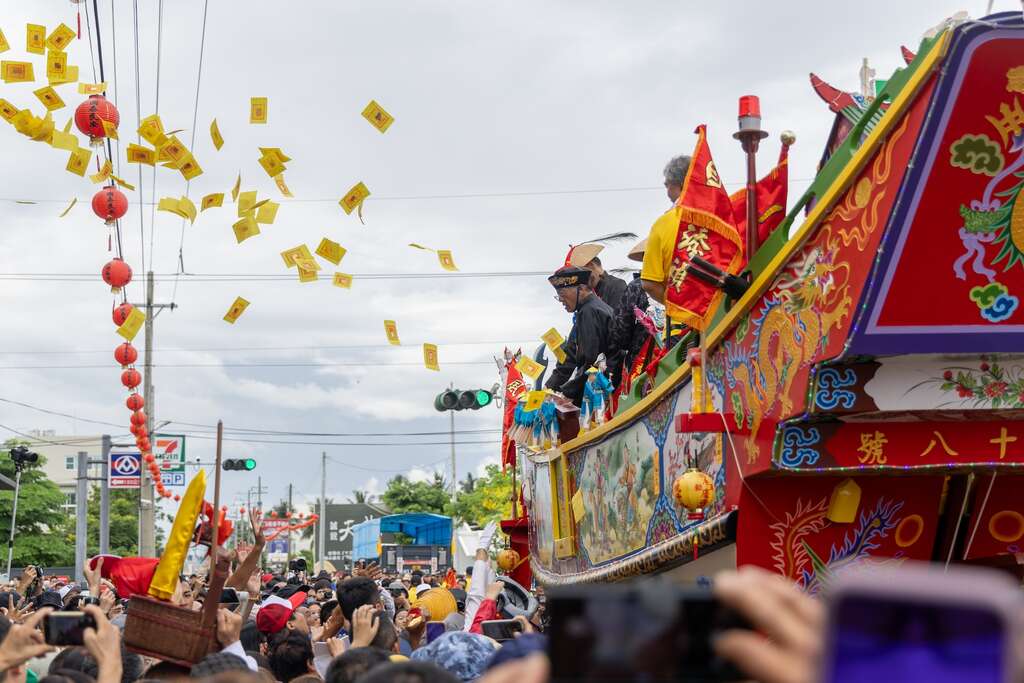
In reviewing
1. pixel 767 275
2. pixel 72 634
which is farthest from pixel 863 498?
pixel 72 634

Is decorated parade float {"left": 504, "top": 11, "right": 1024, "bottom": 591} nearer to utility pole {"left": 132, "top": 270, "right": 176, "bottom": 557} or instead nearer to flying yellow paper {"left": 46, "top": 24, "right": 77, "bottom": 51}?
flying yellow paper {"left": 46, "top": 24, "right": 77, "bottom": 51}

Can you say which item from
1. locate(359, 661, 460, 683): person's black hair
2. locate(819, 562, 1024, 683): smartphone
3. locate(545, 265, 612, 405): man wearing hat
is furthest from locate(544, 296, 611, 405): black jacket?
locate(819, 562, 1024, 683): smartphone

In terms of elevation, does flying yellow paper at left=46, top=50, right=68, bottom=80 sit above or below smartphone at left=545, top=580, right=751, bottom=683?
above

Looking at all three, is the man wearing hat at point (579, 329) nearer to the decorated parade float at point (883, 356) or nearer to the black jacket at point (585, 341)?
the black jacket at point (585, 341)

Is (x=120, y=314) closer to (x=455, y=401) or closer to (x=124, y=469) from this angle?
(x=455, y=401)

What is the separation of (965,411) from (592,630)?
14.9 feet

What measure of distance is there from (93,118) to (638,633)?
11.2m

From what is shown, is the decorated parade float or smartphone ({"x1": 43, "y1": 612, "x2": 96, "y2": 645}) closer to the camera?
smartphone ({"x1": 43, "y1": 612, "x2": 96, "y2": 645})

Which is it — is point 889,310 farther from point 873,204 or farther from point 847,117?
point 847,117

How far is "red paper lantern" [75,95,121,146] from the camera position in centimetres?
1146

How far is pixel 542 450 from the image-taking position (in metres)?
11.0

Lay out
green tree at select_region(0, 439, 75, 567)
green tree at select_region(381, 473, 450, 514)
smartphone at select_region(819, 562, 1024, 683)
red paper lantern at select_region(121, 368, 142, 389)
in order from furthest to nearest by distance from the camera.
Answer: green tree at select_region(381, 473, 450, 514) < green tree at select_region(0, 439, 75, 567) < red paper lantern at select_region(121, 368, 142, 389) < smartphone at select_region(819, 562, 1024, 683)

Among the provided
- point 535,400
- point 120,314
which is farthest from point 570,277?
point 120,314

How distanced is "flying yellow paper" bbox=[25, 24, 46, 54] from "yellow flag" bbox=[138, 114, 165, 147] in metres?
0.98
